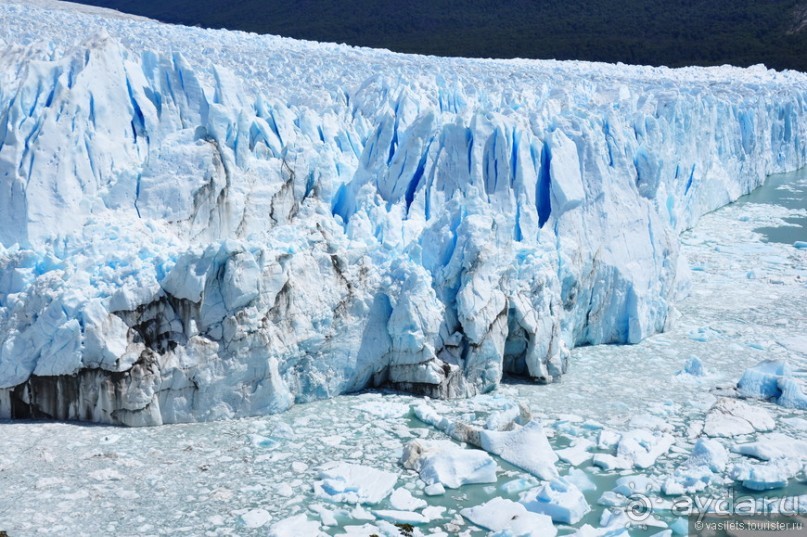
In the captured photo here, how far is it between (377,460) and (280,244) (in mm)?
1813

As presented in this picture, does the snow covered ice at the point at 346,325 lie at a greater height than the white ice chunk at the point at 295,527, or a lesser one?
greater

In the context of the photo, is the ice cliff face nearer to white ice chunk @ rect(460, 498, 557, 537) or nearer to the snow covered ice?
the snow covered ice

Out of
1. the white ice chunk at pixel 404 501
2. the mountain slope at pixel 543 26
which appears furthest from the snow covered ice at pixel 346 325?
the mountain slope at pixel 543 26

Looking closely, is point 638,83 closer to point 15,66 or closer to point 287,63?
point 287,63

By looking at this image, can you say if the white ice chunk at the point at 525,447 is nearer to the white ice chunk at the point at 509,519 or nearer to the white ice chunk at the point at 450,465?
the white ice chunk at the point at 450,465

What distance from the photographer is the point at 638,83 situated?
16984 mm

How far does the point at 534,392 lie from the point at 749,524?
6.61 feet

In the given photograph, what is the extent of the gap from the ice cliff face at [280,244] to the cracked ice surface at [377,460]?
11.6 inches

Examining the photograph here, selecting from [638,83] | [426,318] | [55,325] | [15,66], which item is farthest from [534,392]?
[638,83]

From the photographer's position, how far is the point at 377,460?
18.3 feet

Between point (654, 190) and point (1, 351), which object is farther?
point (654, 190)

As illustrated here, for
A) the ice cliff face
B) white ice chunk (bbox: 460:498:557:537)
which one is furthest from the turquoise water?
white ice chunk (bbox: 460:498:557:537)

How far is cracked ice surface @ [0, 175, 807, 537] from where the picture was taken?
16.1 ft

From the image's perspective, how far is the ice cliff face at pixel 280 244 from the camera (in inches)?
233
